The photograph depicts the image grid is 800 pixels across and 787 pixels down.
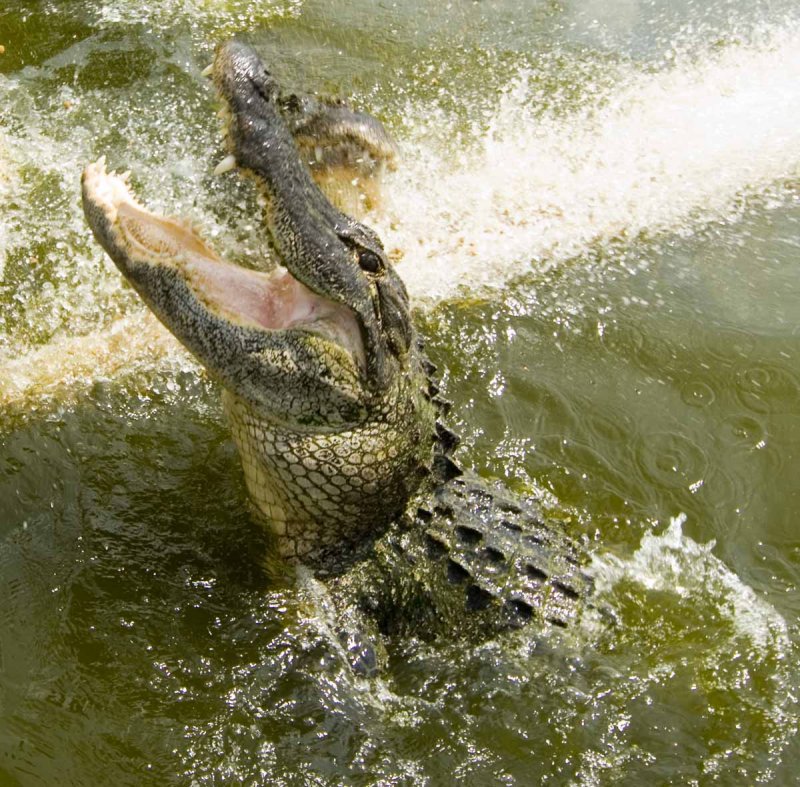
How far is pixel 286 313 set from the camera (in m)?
3.19

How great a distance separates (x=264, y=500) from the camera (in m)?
3.42

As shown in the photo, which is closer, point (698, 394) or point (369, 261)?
point (369, 261)

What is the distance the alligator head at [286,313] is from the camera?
3.00m

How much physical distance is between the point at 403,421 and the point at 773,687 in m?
1.77

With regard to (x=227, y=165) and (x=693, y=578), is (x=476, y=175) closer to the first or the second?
(x=693, y=578)

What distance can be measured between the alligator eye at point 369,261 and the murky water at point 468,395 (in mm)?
1267

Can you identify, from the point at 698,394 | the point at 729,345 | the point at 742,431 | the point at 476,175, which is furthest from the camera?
the point at 476,175

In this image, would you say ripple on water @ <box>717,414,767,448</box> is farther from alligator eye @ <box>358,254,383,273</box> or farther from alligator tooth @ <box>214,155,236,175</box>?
alligator tooth @ <box>214,155,236,175</box>

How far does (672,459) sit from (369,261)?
2094 mm

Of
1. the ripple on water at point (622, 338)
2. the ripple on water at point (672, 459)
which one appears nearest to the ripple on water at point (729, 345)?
the ripple on water at point (622, 338)

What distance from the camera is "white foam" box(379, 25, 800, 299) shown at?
554cm

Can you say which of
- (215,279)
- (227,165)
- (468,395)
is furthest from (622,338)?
(227,165)

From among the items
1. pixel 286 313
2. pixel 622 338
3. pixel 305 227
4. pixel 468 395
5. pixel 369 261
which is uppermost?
pixel 305 227

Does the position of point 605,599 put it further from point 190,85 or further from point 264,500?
point 190,85
